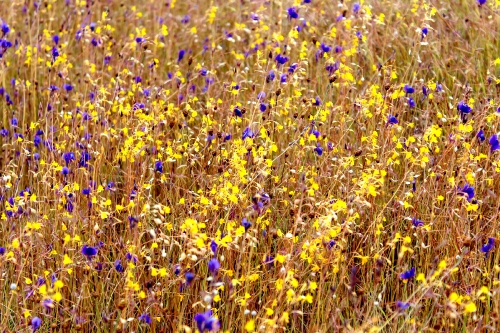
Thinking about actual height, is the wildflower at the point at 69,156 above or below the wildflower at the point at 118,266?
above

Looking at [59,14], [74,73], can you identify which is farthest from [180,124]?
[59,14]

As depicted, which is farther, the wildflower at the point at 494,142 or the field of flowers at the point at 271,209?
the wildflower at the point at 494,142

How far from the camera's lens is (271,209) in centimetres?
329

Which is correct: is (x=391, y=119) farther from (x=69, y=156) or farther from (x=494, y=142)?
(x=69, y=156)

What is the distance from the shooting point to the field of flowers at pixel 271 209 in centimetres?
263

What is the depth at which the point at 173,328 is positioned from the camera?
2715 mm

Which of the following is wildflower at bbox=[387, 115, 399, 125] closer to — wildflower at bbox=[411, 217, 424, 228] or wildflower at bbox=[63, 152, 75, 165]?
wildflower at bbox=[411, 217, 424, 228]

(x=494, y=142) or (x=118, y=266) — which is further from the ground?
(x=494, y=142)

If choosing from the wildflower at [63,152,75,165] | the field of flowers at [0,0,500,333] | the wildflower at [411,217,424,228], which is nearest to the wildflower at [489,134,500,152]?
the field of flowers at [0,0,500,333]

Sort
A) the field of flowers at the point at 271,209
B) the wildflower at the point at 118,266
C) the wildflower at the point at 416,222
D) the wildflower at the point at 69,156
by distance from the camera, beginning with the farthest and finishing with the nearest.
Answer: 1. the wildflower at the point at 69,156
2. the wildflower at the point at 416,222
3. the wildflower at the point at 118,266
4. the field of flowers at the point at 271,209

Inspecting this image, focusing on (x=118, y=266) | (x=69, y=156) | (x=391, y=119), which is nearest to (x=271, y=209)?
(x=391, y=119)

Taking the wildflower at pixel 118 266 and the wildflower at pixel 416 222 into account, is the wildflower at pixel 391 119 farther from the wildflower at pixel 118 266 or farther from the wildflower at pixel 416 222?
the wildflower at pixel 118 266

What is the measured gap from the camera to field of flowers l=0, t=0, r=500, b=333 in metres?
2.63

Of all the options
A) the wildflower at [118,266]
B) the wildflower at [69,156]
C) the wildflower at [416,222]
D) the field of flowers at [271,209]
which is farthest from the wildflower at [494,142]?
the wildflower at [69,156]
